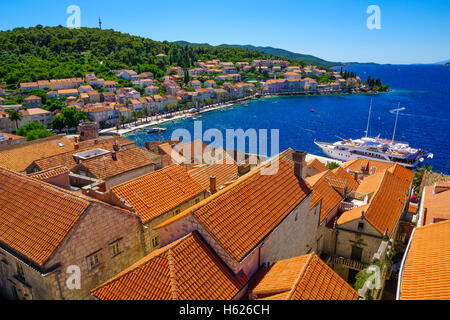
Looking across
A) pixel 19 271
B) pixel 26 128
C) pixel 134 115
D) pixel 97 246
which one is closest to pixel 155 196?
pixel 97 246

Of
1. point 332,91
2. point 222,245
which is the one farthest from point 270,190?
point 332,91

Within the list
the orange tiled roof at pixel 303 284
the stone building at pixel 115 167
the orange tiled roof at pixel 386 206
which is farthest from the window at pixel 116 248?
the orange tiled roof at pixel 386 206

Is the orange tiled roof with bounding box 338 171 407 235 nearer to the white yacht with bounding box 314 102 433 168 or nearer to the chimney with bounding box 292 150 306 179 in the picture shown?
the chimney with bounding box 292 150 306 179

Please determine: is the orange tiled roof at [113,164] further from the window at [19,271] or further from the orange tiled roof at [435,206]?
the orange tiled roof at [435,206]

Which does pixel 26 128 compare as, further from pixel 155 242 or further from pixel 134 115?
pixel 155 242

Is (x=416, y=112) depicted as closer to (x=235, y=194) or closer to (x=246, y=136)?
(x=246, y=136)

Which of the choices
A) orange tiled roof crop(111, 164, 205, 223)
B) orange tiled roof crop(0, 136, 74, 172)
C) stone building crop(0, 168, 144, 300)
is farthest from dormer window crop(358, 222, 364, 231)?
orange tiled roof crop(0, 136, 74, 172)

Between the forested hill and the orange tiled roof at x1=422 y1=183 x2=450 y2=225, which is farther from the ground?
the forested hill
